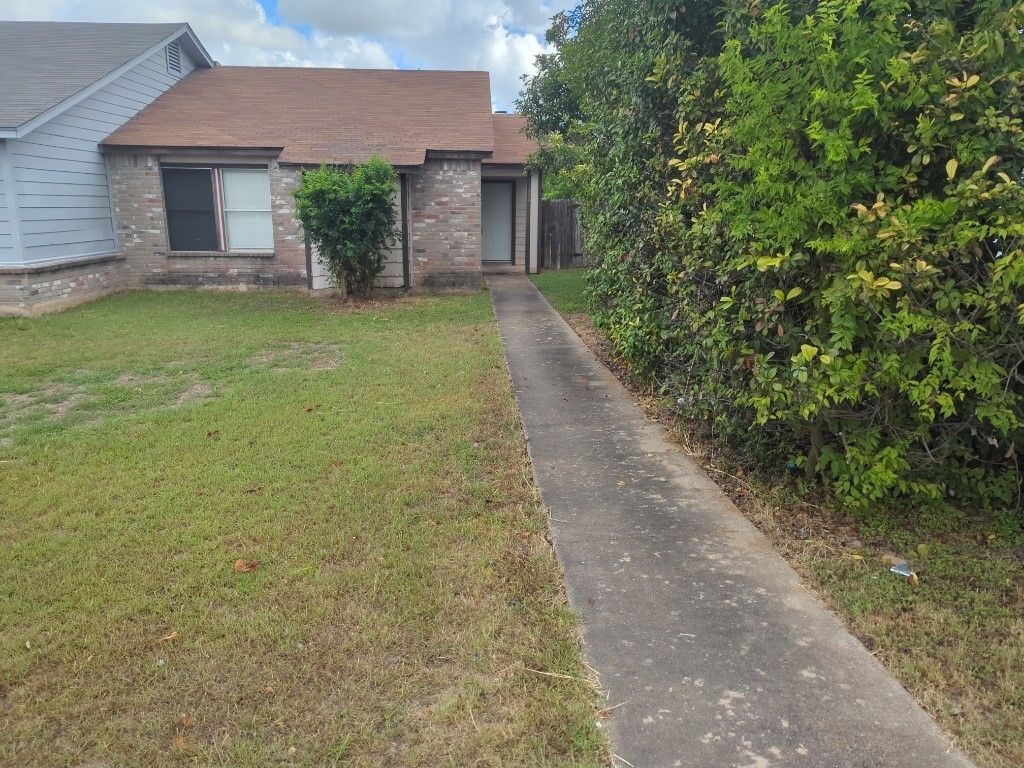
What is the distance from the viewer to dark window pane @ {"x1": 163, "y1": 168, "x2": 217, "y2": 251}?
13.9 metres

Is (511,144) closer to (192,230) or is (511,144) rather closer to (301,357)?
(192,230)

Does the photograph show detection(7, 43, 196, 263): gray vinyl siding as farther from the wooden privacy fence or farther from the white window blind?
the wooden privacy fence

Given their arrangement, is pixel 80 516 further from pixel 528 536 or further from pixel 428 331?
pixel 428 331

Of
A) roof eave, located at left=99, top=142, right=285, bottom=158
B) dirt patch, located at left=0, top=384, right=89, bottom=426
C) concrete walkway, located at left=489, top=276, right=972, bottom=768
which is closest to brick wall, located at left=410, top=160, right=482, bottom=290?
roof eave, located at left=99, top=142, right=285, bottom=158

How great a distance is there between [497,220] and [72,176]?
367 inches

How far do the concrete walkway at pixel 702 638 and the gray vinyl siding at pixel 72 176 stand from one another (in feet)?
34.9

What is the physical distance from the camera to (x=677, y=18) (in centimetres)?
501

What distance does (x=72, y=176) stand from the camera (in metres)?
12.6

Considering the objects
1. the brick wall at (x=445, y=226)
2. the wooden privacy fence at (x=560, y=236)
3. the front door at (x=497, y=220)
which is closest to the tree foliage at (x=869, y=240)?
the brick wall at (x=445, y=226)

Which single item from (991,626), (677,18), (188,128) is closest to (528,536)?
(991,626)

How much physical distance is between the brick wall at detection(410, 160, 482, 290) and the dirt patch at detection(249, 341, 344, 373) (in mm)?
5398

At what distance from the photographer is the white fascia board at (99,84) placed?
10.8 meters

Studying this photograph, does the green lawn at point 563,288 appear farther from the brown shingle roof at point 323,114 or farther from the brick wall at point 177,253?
the brick wall at point 177,253

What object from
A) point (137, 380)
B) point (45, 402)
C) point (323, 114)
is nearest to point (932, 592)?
point (45, 402)
